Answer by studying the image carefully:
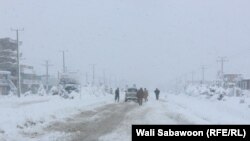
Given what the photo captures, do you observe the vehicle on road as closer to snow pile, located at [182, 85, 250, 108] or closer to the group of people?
the group of people

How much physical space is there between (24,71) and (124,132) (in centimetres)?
10846

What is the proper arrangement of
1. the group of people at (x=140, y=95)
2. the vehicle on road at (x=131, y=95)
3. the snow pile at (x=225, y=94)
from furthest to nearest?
the vehicle on road at (x=131, y=95) < the snow pile at (x=225, y=94) < the group of people at (x=140, y=95)

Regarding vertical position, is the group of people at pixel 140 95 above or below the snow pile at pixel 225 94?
above

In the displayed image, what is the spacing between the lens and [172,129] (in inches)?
343

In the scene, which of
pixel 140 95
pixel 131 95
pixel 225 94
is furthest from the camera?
pixel 225 94

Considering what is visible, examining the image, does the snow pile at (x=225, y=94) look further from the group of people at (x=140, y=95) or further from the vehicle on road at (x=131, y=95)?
the vehicle on road at (x=131, y=95)

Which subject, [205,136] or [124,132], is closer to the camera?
[205,136]

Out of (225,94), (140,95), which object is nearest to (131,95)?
(140,95)

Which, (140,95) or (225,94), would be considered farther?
(225,94)

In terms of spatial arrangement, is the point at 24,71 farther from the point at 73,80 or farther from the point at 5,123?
the point at 5,123

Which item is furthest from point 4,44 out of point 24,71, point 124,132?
point 124,132

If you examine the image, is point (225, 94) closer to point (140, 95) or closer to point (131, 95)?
point (131, 95)

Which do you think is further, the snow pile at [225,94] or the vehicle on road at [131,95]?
the vehicle on road at [131,95]

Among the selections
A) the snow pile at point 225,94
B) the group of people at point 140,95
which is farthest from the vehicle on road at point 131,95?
the snow pile at point 225,94
